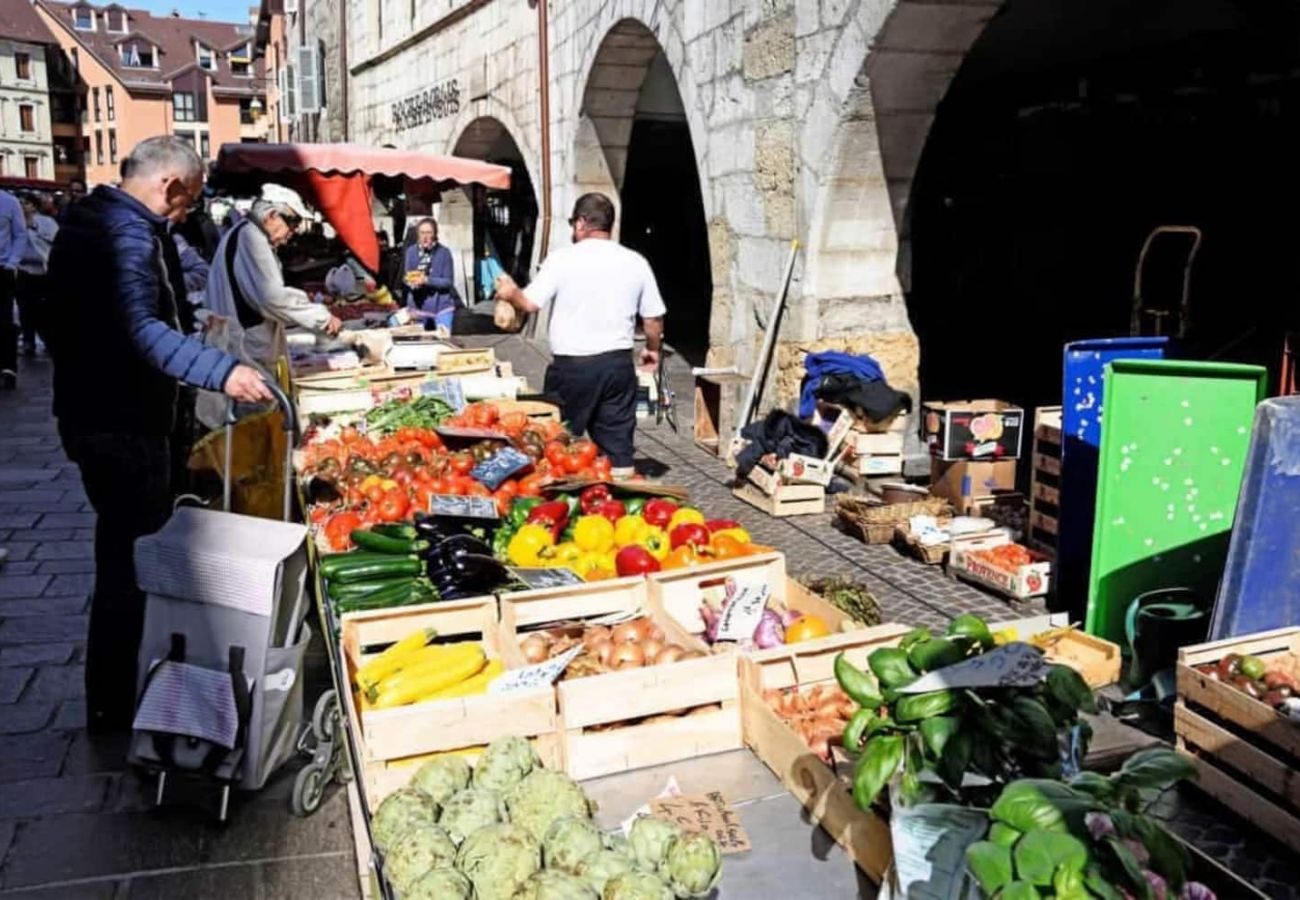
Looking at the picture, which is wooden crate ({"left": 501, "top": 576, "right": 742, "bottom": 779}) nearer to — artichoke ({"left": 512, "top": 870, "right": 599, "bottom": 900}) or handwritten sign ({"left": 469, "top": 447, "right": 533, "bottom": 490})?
artichoke ({"left": 512, "top": 870, "right": 599, "bottom": 900})

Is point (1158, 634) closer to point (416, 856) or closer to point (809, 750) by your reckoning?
point (809, 750)

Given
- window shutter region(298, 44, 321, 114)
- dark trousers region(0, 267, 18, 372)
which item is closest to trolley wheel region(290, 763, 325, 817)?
dark trousers region(0, 267, 18, 372)

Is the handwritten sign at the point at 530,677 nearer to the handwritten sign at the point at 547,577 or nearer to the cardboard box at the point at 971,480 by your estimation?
the handwritten sign at the point at 547,577

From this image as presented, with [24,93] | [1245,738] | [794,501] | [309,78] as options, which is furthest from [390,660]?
[24,93]

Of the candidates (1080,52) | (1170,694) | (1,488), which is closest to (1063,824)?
(1170,694)

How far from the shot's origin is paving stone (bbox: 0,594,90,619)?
18.0 ft

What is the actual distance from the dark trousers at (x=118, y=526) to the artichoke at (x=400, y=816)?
1.83 meters

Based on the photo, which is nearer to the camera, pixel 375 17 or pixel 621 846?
pixel 621 846

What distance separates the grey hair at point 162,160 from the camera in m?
3.84

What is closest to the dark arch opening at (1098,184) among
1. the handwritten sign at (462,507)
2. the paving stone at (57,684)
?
the handwritten sign at (462,507)

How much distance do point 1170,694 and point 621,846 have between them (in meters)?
2.50

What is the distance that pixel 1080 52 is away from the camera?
11172mm

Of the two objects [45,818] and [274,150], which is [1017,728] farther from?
[274,150]

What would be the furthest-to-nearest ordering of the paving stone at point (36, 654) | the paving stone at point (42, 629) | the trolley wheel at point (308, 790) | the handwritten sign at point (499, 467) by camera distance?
the paving stone at point (42, 629), the handwritten sign at point (499, 467), the paving stone at point (36, 654), the trolley wheel at point (308, 790)
